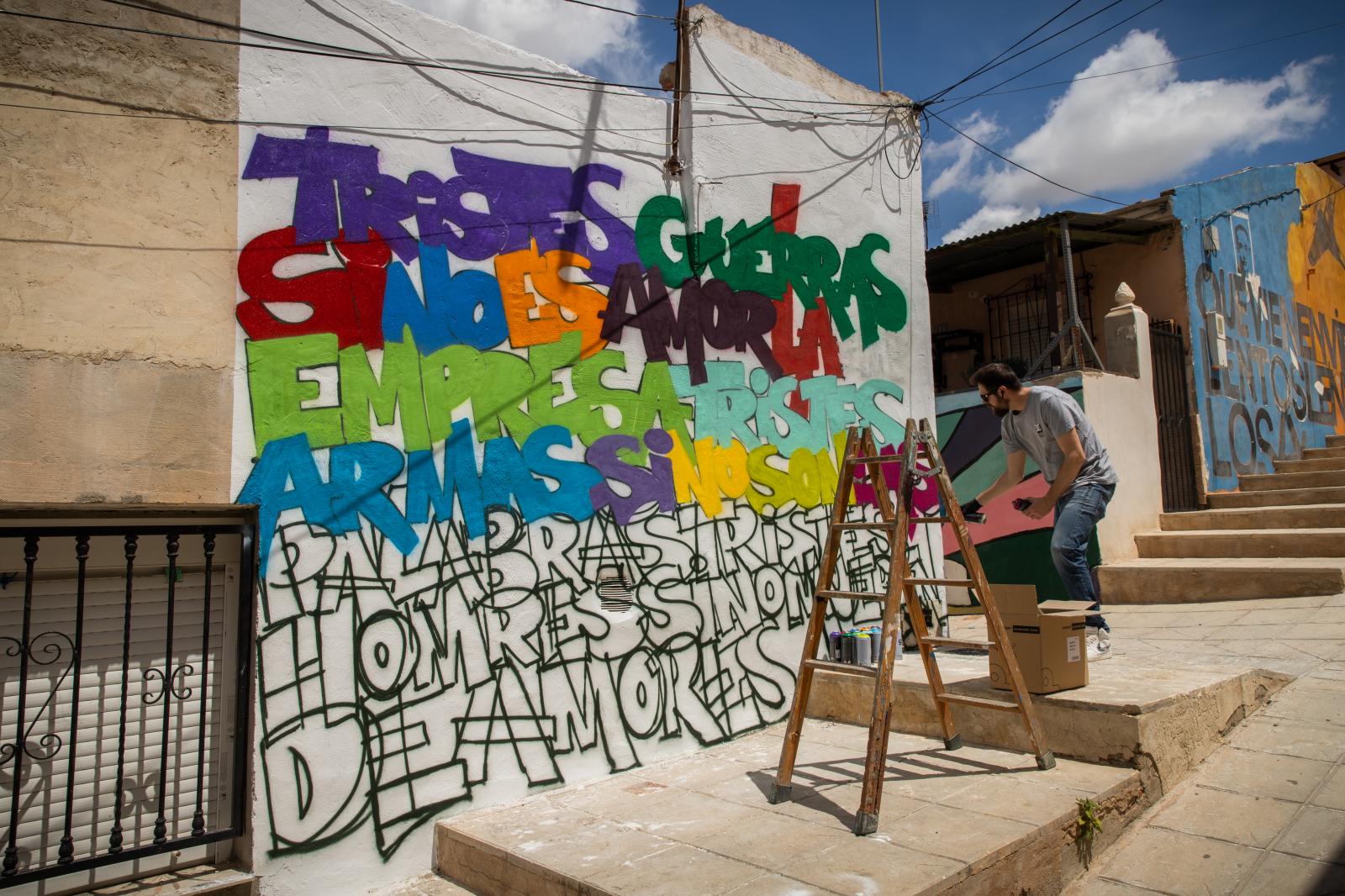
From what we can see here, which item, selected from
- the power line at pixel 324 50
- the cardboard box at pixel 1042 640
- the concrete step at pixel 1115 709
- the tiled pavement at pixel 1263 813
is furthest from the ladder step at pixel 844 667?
the power line at pixel 324 50

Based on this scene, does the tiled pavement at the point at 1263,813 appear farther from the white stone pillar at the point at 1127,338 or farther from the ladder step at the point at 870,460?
the white stone pillar at the point at 1127,338

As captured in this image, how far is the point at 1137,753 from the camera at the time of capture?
13.4 feet

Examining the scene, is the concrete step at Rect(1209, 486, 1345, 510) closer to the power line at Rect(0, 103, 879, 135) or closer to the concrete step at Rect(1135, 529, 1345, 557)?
the concrete step at Rect(1135, 529, 1345, 557)

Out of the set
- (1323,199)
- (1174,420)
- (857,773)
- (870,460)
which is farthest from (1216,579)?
(1323,199)

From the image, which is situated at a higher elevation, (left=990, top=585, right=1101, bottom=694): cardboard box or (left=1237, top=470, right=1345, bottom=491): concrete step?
(left=1237, top=470, right=1345, bottom=491): concrete step

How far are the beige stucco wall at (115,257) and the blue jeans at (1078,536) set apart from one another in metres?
4.43

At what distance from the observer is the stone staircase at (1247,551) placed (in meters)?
7.32

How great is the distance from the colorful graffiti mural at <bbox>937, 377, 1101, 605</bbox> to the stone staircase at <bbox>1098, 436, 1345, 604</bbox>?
0.67 metres

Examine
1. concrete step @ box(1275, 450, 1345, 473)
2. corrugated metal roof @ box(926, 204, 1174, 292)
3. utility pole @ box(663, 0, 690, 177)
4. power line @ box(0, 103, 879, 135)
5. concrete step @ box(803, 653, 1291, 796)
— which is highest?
corrugated metal roof @ box(926, 204, 1174, 292)

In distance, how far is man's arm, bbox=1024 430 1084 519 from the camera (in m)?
5.27

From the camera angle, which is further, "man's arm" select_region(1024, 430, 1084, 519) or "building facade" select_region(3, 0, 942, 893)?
"man's arm" select_region(1024, 430, 1084, 519)

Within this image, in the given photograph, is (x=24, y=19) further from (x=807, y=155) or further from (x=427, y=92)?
(x=807, y=155)

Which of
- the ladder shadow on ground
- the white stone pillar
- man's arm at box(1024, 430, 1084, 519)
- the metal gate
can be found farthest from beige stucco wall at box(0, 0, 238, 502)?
the metal gate

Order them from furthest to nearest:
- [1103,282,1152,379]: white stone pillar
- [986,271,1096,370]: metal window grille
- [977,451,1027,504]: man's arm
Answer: [986,271,1096,370]: metal window grille < [1103,282,1152,379]: white stone pillar < [977,451,1027,504]: man's arm
